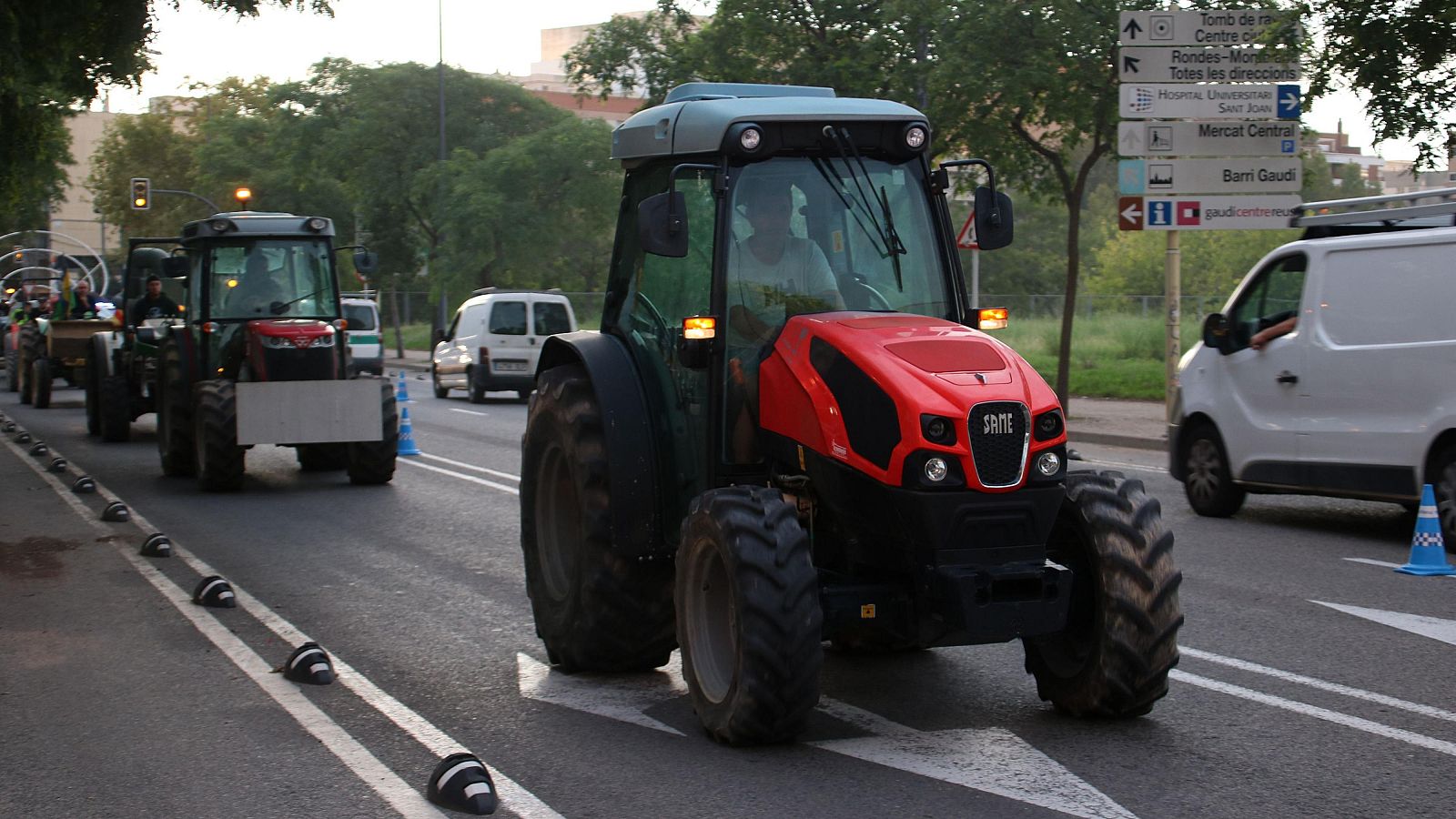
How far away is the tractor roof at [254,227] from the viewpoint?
16719 mm

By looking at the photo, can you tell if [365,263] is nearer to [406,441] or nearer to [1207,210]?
[406,441]

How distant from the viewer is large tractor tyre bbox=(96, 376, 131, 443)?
20.8 meters

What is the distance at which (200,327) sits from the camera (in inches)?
651

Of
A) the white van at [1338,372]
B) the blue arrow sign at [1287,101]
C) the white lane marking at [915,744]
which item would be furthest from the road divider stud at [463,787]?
the blue arrow sign at [1287,101]

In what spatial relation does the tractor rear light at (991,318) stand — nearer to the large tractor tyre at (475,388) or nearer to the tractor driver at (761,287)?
the tractor driver at (761,287)

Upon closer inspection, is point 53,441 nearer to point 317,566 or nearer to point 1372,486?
point 317,566

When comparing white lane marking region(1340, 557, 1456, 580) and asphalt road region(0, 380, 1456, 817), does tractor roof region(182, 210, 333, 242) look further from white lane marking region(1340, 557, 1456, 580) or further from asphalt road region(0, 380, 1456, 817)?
white lane marking region(1340, 557, 1456, 580)

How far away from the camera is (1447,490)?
36.7ft

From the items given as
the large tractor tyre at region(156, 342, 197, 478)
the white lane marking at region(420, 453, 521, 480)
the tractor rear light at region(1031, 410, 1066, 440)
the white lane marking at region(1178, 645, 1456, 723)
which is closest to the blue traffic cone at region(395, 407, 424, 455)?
the white lane marking at region(420, 453, 521, 480)

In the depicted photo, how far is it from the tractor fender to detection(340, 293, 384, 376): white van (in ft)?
83.0

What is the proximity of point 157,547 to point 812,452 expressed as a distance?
6.97 metres

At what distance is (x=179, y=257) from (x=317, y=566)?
698cm

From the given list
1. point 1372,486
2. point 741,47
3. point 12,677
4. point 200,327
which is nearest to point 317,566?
point 12,677

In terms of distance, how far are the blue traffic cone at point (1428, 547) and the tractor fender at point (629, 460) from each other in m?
5.48
